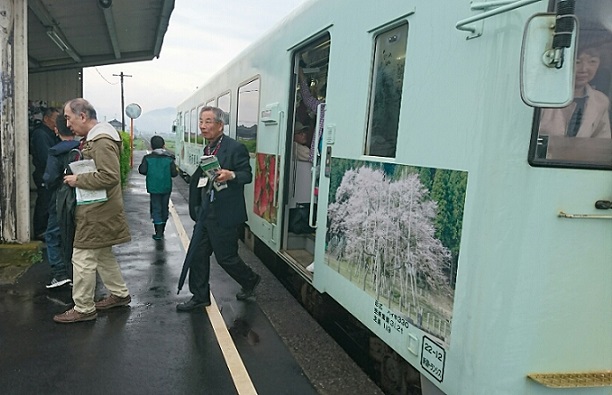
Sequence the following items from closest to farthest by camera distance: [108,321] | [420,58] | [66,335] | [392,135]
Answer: [420,58] → [392,135] → [66,335] → [108,321]

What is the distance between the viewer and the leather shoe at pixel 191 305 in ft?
15.3

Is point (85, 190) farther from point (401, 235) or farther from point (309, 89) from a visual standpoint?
point (401, 235)

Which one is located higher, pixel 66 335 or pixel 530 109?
pixel 530 109

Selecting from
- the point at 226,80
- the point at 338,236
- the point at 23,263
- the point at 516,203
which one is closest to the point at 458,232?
the point at 516,203

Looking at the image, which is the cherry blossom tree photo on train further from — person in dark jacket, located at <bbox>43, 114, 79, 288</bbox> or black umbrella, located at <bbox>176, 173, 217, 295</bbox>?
person in dark jacket, located at <bbox>43, 114, 79, 288</bbox>

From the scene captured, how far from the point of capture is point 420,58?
2752 mm

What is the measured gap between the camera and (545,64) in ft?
6.42

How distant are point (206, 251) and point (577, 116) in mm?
3355

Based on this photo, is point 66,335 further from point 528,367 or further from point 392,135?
point 528,367

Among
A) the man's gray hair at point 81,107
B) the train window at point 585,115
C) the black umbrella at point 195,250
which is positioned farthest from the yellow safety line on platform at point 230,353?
the train window at point 585,115

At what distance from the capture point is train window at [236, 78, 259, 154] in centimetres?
641

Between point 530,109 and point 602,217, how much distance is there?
599 mm

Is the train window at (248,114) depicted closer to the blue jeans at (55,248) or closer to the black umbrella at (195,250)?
the black umbrella at (195,250)

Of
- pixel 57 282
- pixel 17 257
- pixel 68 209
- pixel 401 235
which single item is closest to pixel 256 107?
pixel 68 209
